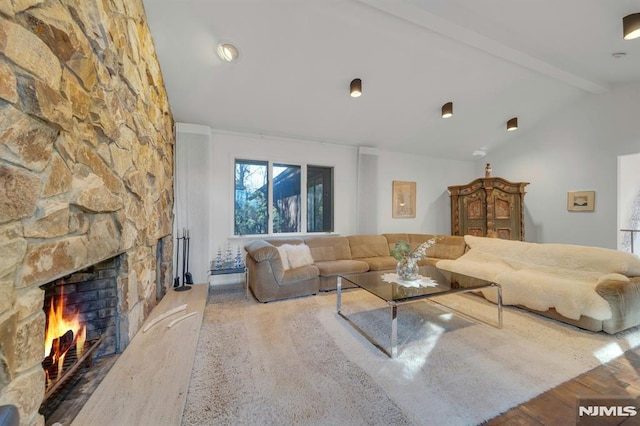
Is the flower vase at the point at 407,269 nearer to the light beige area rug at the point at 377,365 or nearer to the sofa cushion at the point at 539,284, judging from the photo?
the light beige area rug at the point at 377,365

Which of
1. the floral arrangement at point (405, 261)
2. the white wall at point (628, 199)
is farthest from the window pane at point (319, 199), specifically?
the white wall at point (628, 199)

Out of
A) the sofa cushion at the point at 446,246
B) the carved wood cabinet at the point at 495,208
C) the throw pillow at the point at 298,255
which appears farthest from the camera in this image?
the carved wood cabinet at the point at 495,208

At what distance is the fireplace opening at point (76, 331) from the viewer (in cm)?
133

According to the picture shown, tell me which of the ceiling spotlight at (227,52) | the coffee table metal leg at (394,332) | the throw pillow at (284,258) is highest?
the ceiling spotlight at (227,52)

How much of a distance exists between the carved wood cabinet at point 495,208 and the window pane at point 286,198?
11.4ft

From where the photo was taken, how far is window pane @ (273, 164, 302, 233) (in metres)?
4.55

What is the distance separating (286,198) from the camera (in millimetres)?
4641

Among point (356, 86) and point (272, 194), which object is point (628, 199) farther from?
point (272, 194)

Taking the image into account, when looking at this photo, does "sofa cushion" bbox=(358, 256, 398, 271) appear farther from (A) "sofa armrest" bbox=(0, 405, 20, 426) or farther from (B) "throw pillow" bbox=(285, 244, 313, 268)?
(A) "sofa armrest" bbox=(0, 405, 20, 426)

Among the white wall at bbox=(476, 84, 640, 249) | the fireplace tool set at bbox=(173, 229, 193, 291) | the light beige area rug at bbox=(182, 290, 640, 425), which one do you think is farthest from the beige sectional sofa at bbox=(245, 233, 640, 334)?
the white wall at bbox=(476, 84, 640, 249)

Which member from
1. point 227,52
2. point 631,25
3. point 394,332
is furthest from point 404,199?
point 227,52

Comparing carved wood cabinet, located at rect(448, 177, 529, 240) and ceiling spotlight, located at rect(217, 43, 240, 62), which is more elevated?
ceiling spotlight, located at rect(217, 43, 240, 62)

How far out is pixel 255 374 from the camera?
1858 millimetres

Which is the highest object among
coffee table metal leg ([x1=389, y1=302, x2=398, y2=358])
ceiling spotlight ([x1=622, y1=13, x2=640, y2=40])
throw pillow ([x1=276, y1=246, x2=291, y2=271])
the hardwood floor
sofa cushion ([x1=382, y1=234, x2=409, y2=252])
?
ceiling spotlight ([x1=622, y1=13, x2=640, y2=40])
